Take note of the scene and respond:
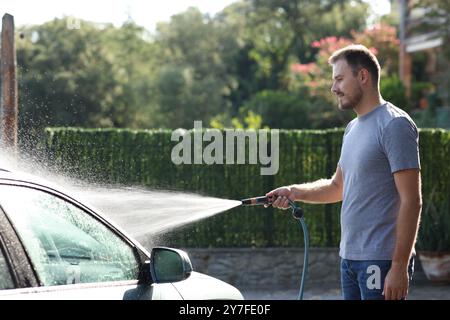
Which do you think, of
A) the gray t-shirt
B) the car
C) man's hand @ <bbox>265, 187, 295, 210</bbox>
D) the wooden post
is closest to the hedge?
the wooden post

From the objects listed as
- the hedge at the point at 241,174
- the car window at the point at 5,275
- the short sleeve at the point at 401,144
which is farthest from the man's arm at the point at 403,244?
the hedge at the point at 241,174

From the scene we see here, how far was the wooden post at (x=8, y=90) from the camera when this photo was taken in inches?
388

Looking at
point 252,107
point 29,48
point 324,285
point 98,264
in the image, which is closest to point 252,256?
point 324,285

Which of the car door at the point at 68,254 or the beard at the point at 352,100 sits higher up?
the beard at the point at 352,100

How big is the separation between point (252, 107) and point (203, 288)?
82.9 feet

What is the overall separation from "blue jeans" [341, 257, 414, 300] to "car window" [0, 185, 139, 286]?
4.04 ft

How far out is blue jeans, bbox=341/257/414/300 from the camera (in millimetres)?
4418

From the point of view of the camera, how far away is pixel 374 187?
4.48 m

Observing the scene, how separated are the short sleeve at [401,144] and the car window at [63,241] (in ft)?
4.54

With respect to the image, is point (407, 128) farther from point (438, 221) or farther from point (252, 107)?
point (252, 107)

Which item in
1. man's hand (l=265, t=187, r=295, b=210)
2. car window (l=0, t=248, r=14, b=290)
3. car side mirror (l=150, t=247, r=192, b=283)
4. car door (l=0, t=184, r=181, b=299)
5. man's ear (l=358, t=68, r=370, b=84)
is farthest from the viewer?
man's hand (l=265, t=187, r=295, b=210)

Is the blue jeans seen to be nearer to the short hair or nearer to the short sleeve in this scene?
the short sleeve

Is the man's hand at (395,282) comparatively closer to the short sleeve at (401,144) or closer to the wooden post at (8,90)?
the short sleeve at (401,144)

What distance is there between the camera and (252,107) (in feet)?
96.6
